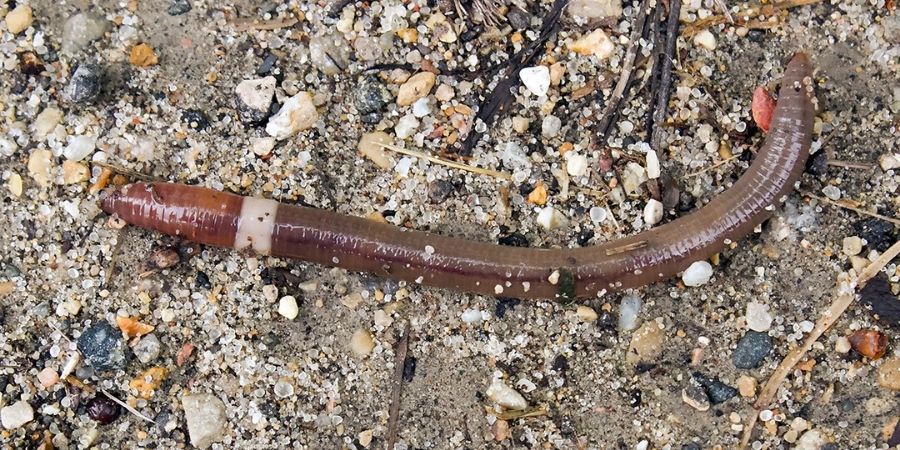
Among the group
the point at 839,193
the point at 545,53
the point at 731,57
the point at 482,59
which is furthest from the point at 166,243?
the point at 839,193

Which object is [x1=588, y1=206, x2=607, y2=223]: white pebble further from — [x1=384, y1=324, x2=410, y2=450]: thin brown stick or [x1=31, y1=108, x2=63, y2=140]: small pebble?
[x1=31, y1=108, x2=63, y2=140]: small pebble

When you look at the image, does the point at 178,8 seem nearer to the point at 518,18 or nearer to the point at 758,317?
the point at 518,18

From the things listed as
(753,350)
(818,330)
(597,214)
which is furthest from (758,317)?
(597,214)

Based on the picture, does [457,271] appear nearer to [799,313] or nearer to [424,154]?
[424,154]

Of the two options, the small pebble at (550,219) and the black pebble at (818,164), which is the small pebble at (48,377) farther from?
the black pebble at (818,164)

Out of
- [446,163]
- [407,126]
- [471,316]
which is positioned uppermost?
[407,126]

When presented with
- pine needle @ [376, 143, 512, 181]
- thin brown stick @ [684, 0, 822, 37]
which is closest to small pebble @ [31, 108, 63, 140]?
pine needle @ [376, 143, 512, 181]

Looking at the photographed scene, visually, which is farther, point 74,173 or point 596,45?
point 596,45

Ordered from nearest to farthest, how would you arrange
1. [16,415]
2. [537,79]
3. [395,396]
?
[16,415] → [395,396] → [537,79]
